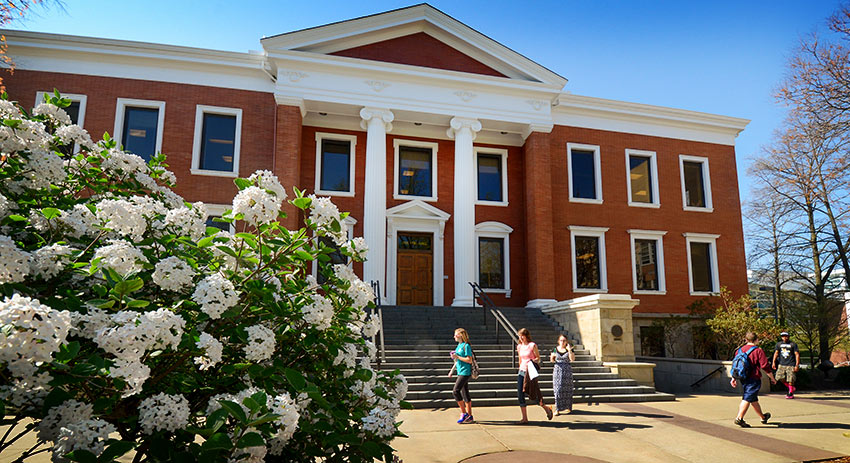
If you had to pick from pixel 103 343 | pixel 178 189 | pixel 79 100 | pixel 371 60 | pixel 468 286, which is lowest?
pixel 103 343

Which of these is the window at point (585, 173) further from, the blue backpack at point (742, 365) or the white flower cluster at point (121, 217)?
→ the white flower cluster at point (121, 217)

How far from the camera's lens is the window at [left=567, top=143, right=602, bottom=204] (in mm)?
21781

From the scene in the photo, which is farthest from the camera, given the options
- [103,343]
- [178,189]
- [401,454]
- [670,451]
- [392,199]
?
[392,199]

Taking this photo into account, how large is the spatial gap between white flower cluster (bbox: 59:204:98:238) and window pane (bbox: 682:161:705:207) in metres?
24.3

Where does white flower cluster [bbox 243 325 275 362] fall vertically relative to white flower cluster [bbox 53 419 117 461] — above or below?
above

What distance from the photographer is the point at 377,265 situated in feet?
59.4

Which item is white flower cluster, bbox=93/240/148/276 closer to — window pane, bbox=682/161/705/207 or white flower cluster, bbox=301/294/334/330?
white flower cluster, bbox=301/294/334/330

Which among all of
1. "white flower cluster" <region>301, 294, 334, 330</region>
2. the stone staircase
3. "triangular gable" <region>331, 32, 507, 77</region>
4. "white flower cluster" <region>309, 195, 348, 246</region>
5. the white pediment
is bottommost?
the stone staircase

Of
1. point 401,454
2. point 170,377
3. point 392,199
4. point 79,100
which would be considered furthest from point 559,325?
point 79,100

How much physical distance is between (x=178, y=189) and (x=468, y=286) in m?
10.6

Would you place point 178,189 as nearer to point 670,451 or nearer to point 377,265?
point 377,265

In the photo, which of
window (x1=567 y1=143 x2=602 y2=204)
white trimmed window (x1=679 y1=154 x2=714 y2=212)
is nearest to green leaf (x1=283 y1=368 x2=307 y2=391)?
window (x1=567 y1=143 x2=602 y2=204)

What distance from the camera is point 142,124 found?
1836cm

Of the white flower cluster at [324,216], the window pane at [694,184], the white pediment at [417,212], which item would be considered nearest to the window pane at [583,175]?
the window pane at [694,184]
